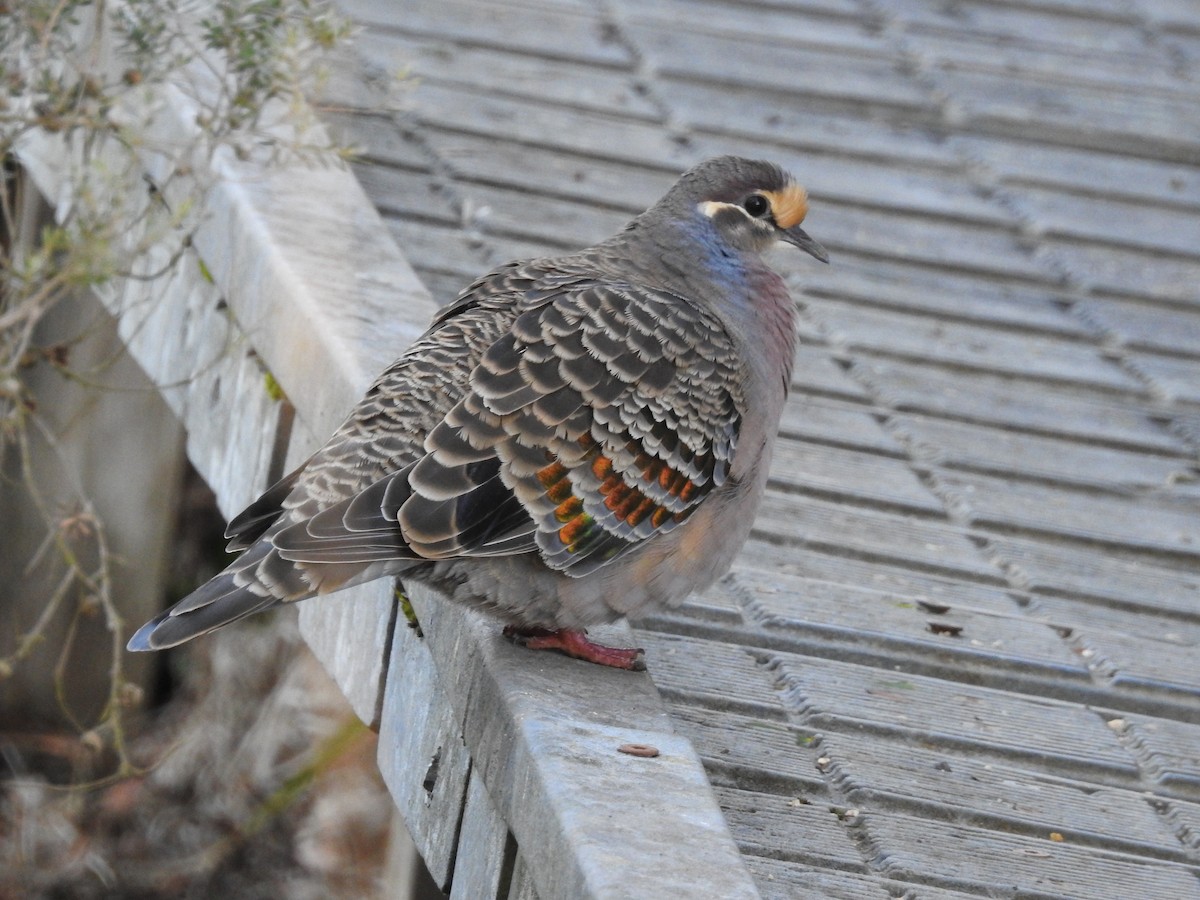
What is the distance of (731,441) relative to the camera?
134 inches

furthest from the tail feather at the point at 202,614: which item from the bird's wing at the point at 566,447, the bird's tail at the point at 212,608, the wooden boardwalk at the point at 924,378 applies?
the wooden boardwalk at the point at 924,378

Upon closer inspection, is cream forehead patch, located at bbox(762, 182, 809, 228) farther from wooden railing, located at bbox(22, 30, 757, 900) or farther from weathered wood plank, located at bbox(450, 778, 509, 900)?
weathered wood plank, located at bbox(450, 778, 509, 900)

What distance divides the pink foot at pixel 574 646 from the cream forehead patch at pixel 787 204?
1117 mm

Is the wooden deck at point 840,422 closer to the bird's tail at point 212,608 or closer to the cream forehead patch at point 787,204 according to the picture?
the bird's tail at point 212,608

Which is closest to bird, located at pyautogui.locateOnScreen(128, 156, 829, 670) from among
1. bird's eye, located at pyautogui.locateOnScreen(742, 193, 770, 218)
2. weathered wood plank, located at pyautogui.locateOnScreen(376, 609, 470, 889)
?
weathered wood plank, located at pyautogui.locateOnScreen(376, 609, 470, 889)

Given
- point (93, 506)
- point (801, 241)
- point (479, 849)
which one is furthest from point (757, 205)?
point (93, 506)

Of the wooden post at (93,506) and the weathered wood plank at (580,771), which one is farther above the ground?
the weathered wood plank at (580,771)

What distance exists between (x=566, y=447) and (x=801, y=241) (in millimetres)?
1050

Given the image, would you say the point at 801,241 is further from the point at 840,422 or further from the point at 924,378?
the point at 924,378

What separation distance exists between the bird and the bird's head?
308 millimetres

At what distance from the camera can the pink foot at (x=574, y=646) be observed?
129 inches

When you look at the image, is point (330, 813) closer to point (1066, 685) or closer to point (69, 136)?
point (69, 136)

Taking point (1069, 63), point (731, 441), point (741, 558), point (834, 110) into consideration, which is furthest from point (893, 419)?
point (1069, 63)

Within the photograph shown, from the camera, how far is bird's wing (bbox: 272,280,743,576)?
120 inches
